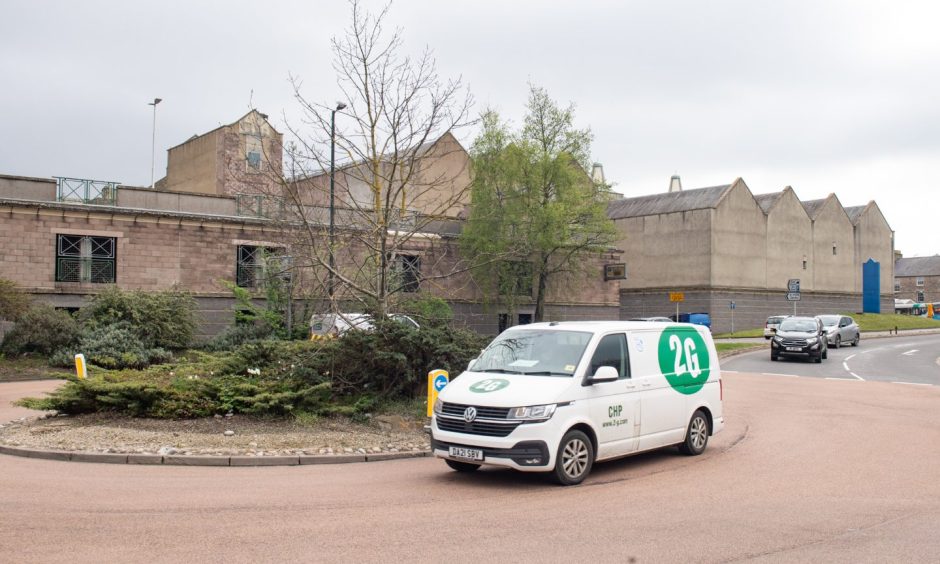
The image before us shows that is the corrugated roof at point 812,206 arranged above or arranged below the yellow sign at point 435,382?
above

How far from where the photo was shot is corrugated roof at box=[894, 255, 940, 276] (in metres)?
105

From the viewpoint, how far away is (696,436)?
11.1 metres

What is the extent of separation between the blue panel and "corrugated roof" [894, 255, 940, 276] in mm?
45451

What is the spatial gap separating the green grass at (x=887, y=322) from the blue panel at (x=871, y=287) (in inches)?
81.7

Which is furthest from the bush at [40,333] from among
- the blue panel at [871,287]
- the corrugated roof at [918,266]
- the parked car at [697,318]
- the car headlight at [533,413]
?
the corrugated roof at [918,266]

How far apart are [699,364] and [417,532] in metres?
5.82

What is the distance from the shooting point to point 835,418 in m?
15.4

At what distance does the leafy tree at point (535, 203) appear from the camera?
41.2m

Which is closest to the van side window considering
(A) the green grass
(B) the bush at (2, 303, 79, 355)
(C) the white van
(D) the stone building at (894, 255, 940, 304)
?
(C) the white van

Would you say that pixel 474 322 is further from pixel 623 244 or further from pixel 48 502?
pixel 48 502

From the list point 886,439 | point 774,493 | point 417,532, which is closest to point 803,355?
point 886,439

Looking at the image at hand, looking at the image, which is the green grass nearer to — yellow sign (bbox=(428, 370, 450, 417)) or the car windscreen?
the car windscreen

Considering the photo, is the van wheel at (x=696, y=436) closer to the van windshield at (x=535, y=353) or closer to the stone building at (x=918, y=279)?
the van windshield at (x=535, y=353)

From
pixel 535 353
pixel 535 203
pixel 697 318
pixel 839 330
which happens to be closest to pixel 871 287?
pixel 697 318
